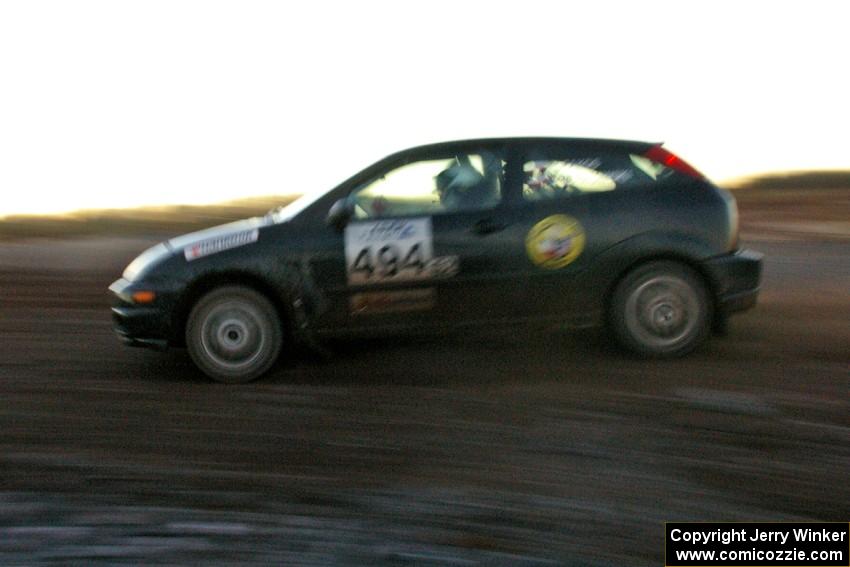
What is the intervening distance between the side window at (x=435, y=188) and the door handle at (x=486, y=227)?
12 cm

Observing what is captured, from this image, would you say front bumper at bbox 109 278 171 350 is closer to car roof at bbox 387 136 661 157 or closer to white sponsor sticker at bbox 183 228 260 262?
A: white sponsor sticker at bbox 183 228 260 262

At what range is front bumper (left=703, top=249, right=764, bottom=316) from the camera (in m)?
8.61

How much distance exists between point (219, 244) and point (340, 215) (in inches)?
33.3

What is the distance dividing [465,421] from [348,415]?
28.8 inches

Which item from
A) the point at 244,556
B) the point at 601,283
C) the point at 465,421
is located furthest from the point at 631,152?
the point at 244,556

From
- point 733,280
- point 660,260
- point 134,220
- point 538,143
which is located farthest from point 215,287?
point 134,220

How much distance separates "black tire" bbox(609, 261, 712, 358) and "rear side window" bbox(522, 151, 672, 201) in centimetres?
61

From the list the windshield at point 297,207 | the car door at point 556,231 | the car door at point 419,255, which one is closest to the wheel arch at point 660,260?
the car door at point 556,231

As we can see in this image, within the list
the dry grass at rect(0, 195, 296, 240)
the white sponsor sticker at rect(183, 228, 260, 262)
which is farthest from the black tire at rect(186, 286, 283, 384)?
the dry grass at rect(0, 195, 296, 240)

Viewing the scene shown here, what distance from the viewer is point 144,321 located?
8469 millimetres

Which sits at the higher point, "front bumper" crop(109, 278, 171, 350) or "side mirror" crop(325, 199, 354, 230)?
"side mirror" crop(325, 199, 354, 230)

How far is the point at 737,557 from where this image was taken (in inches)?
204

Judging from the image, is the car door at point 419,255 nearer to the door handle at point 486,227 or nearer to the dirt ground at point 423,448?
the door handle at point 486,227

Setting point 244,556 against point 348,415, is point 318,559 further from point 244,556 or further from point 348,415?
point 348,415
